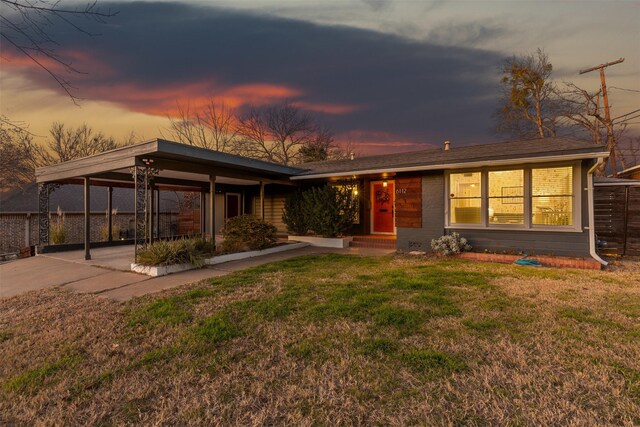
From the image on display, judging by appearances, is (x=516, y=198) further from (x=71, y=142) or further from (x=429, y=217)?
(x=71, y=142)

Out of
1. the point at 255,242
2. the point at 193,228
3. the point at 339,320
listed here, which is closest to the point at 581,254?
the point at 339,320

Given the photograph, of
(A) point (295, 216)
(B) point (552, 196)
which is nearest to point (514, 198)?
(B) point (552, 196)

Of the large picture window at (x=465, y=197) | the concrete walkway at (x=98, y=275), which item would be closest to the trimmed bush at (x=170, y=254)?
the concrete walkway at (x=98, y=275)

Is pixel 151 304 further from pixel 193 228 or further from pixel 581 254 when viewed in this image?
pixel 193 228

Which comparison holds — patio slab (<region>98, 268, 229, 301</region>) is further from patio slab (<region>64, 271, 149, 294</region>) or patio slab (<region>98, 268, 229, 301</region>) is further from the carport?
the carport

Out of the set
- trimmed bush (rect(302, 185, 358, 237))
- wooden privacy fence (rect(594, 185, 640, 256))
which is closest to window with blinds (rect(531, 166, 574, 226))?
wooden privacy fence (rect(594, 185, 640, 256))

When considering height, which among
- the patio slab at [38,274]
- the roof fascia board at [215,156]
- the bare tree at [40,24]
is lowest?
the patio slab at [38,274]

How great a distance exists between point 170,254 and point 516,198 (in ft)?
28.3

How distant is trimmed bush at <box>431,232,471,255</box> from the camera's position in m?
7.96

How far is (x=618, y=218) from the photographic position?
7938 mm

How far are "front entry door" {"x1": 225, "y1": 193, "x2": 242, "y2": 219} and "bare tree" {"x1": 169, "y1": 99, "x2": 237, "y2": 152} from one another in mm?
→ 10031

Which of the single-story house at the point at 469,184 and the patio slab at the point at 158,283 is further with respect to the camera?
the single-story house at the point at 469,184

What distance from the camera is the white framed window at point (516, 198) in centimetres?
723

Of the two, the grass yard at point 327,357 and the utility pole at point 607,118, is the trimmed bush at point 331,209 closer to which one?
the grass yard at point 327,357
